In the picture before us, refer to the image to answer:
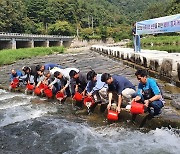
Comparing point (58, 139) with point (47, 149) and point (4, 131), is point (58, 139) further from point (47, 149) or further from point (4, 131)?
point (4, 131)

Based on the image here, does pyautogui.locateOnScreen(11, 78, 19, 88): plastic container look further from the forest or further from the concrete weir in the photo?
the forest

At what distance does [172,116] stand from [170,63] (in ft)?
16.3

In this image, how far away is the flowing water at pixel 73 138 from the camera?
5445 millimetres

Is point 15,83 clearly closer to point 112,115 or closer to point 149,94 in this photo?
point 112,115

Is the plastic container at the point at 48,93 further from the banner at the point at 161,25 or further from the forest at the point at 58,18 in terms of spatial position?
the forest at the point at 58,18

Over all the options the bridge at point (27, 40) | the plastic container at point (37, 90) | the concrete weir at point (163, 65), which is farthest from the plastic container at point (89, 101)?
the bridge at point (27, 40)

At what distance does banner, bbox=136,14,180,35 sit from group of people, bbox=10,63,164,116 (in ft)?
20.3

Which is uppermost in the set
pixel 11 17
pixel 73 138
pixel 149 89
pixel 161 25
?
pixel 11 17

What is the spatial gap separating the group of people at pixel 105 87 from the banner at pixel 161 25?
617cm

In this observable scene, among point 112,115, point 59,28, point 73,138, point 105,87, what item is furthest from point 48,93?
point 59,28

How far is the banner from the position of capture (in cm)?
1305

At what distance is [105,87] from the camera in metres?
7.49

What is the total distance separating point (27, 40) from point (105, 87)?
2285 inches

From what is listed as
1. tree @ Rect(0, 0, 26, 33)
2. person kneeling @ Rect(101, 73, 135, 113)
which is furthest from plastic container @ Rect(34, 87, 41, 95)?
tree @ Rect(0, 0, 26, 33)
